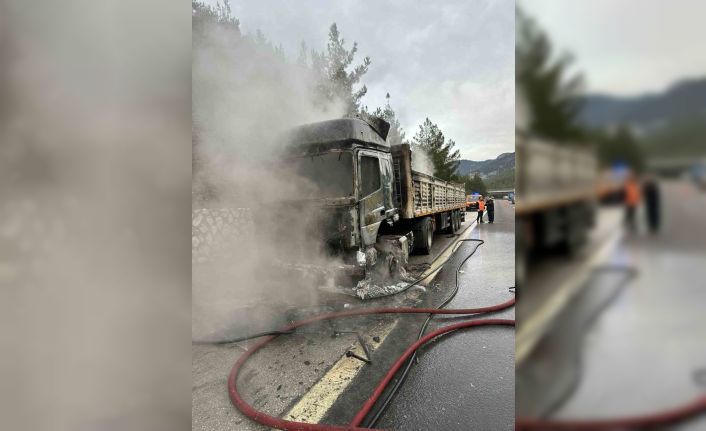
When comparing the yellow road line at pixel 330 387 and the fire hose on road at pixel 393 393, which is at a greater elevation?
the fire hose on road at pixel 393 393

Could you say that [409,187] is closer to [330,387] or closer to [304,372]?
[304,372]

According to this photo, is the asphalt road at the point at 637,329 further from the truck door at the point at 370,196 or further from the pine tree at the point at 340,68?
the pine tree at the point at 340,68

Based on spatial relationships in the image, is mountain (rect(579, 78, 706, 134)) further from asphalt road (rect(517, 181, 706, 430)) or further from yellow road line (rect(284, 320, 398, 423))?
yellow road line (rect(284, 320, 398, 423))

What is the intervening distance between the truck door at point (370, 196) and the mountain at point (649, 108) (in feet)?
14.9

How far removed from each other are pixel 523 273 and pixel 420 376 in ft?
9.82

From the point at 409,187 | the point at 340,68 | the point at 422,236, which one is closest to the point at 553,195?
the point at 409,187

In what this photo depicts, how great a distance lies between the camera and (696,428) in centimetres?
36

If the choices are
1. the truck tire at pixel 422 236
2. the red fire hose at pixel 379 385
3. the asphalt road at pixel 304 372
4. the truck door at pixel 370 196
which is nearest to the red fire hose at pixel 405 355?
the red fire hose at pixel 379 385

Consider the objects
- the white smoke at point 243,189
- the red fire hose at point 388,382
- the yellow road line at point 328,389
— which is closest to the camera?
the red fire hose at point 388,382

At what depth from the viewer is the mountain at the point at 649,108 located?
0.37 metres

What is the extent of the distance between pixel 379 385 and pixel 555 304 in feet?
8.98

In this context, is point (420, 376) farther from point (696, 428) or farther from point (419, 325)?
point (696, 428)

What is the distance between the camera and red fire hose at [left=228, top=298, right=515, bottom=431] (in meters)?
2.32

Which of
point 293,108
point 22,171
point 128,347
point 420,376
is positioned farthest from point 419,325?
point 293,108
